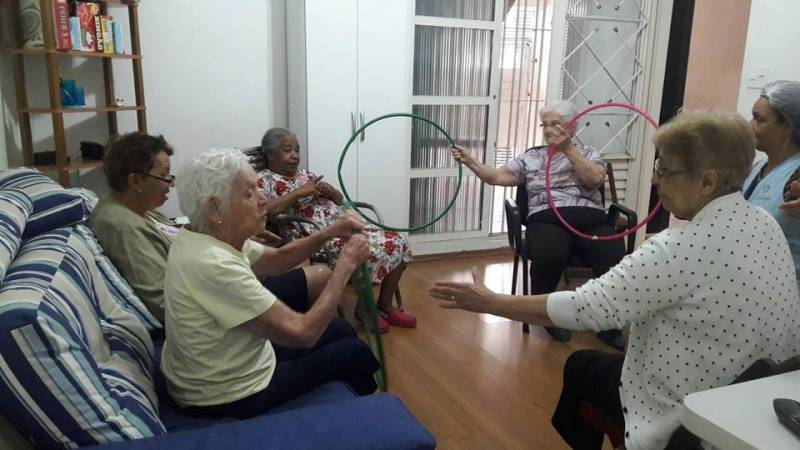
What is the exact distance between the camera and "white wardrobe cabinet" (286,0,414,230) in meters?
3.70

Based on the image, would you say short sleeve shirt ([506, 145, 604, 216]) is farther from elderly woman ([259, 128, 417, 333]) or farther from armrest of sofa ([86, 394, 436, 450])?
armrest of sofa ([86, 394, 436, 450])

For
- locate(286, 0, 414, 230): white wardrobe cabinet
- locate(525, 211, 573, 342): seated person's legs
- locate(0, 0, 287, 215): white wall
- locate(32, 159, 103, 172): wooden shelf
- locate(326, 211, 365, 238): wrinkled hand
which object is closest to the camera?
locate(326, 211, 365, 238): wrinkled hand

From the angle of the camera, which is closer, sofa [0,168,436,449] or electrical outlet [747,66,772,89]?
sofa [0,168,436,449]

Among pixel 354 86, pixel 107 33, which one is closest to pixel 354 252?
pixel 107 33

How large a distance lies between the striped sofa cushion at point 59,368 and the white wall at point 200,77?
7.17 feet

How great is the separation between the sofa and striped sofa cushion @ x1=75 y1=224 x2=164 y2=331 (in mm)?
147

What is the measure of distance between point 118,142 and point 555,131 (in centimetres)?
217

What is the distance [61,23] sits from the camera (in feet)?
9.02

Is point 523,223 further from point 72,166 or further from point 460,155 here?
point 72,166

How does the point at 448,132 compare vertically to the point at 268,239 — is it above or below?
above

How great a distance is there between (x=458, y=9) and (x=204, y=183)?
310cm

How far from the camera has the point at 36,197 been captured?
6.03 ft

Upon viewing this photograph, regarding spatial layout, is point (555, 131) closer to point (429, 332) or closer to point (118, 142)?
point (429, 332)

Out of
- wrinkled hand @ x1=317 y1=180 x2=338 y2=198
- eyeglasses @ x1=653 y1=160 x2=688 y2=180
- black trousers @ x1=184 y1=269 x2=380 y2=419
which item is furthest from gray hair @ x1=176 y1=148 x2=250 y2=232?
wrinkled hand @ x1=317 y1=180 x2=338 y2=198
